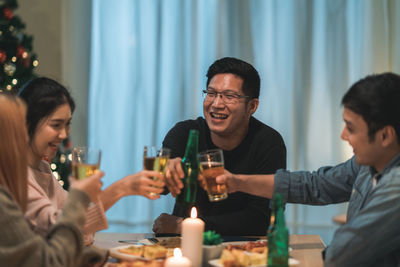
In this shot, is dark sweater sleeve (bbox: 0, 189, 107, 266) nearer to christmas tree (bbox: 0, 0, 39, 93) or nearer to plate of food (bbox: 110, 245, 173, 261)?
plate of food (bbox: 110, 245, 173, 261)

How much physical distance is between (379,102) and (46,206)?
3.91ft

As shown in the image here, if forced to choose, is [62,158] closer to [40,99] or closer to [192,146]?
[40,99]

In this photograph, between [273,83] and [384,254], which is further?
[273,83]

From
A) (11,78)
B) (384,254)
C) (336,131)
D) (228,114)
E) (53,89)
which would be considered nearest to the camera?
(384,254)

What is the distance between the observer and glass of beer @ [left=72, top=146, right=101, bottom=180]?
165 cm

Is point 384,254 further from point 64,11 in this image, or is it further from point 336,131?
point 64,11

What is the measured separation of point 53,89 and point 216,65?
3.62 feet

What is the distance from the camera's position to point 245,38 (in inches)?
182

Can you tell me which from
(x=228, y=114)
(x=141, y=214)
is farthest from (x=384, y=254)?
(x=141, y=214)

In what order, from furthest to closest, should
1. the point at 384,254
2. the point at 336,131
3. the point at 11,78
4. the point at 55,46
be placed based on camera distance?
the point at 55,46 < the point at 336,131 < the point at 11,78 < the point at 384,254

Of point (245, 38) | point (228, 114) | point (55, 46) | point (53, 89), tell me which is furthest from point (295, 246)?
point (55, 46)

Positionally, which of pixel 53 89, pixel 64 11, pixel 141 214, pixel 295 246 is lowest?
pixel 141 214

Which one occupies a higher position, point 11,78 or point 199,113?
point 11,78

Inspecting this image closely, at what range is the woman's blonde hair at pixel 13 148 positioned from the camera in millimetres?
1428
